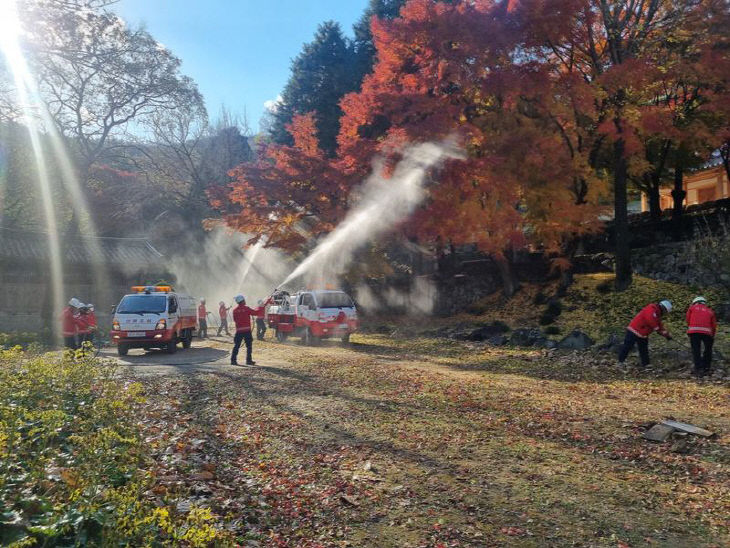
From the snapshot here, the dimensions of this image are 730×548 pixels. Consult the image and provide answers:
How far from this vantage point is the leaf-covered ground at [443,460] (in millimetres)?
4594

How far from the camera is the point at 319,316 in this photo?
→ 20.3 m

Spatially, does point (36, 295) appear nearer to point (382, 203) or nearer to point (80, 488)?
point (382, 203)

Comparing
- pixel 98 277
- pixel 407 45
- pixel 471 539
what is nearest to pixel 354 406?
pixel 471 539

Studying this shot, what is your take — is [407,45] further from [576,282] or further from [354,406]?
[354,406]

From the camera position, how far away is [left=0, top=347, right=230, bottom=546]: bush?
3.52 meters

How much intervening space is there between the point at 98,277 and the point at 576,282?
2476 cm

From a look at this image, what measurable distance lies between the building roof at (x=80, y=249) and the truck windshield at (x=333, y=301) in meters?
16.5

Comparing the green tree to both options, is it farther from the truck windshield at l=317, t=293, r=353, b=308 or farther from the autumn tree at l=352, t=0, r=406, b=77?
the truck windshield at l=317, t=293, r=353, b=308

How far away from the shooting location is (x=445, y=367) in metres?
14.1

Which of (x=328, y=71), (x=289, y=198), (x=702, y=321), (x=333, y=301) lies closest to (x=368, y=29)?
(x=328, y=71)

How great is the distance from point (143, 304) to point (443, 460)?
48.6 feet

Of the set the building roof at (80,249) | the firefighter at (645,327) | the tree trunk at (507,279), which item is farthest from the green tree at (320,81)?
the firefighter at (645,327)

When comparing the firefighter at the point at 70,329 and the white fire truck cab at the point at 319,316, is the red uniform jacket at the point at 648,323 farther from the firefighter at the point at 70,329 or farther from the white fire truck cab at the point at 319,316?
the firefighter at the point at 70,329

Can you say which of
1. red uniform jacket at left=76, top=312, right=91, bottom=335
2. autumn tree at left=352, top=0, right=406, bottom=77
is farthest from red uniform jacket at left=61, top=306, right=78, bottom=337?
autumn tree at left=352, top=0, right=406, bottom=77
